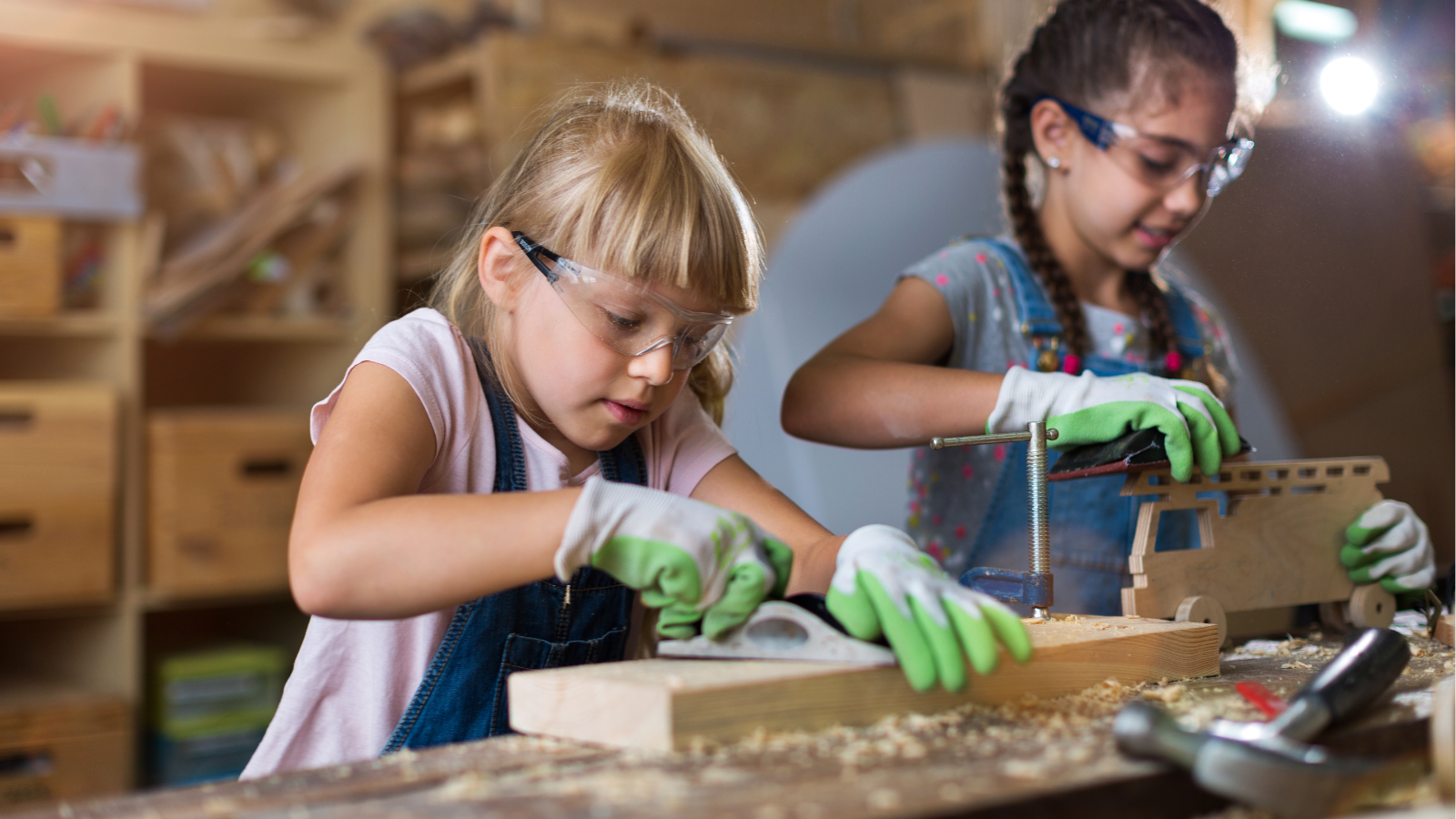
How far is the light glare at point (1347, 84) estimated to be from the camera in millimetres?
1494

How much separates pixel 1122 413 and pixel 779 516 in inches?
13.5

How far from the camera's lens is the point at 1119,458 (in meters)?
1.09

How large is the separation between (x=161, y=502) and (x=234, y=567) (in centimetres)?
20

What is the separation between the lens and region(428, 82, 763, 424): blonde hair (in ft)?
3.45

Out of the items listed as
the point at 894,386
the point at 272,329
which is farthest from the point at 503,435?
the point at 272,329

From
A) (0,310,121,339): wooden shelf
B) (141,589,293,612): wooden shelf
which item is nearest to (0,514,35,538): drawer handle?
(141,589,293,612): wooden shelf

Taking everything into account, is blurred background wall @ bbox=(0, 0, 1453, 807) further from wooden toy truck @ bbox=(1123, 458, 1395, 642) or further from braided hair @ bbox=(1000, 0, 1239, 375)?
wooden toy truck @ bbox=(1123, 458, 1395, 642)

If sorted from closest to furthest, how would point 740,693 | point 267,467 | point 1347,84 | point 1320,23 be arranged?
1. point 740,693
2. point 1347,84
3. point 1320,23
4. point 267,467

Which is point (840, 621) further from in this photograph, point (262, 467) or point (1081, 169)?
point (262, 467)

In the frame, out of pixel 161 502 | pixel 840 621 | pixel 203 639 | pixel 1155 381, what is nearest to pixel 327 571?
pixel 840 621

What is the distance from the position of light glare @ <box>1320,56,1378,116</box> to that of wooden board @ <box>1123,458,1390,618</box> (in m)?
0.48

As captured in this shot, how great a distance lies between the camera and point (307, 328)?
8.59 feet

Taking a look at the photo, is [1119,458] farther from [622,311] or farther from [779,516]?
[622,311]

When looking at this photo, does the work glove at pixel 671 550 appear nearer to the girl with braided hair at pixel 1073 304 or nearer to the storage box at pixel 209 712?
the girl with braided hair at pixel 1073 304
